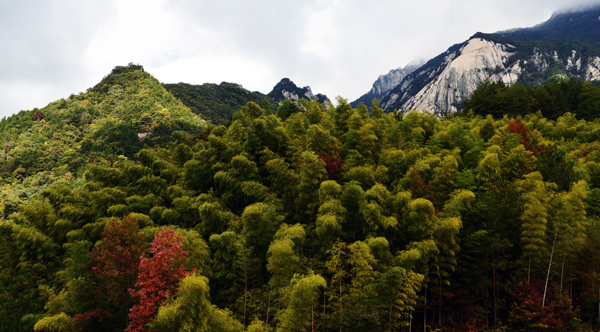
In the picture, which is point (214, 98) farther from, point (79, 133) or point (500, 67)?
point (500, 67)

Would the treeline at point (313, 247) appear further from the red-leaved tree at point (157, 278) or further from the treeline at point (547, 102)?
the treeline at point (547, 102)

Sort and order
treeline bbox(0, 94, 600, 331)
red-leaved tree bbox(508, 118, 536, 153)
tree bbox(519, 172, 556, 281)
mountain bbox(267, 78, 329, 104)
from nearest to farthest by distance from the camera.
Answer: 1. treeline bbox(0, 94, 600, 331)
2. tree bbox(519, 172, 556, 281)
3. red-leaved tree bbox(508, 118, 536, 153)
4. mountain bbox(267, 78, 329, 104)

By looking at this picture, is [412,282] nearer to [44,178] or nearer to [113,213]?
[113,213]

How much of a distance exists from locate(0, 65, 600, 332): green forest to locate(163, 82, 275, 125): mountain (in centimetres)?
5041

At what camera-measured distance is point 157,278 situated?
10391 mm

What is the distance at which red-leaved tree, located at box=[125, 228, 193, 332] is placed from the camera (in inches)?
407

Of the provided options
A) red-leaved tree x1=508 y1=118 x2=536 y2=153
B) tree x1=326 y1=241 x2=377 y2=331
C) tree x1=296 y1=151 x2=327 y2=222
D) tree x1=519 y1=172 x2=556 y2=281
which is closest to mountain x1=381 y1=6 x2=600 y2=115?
red-leaved tree x1=508 y1=118 x2=536 y2=153

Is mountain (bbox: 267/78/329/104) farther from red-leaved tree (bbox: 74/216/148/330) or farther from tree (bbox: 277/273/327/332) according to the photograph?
tree (bbox: 277/273/327/332)

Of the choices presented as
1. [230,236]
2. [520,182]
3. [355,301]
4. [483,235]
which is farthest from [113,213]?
[520,182]

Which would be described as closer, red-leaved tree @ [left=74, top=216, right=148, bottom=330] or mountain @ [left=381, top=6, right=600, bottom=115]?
red-leaved tree @ [left=74, top=216, right=148, bottom=330]

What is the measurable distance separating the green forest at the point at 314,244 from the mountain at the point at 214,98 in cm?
5041

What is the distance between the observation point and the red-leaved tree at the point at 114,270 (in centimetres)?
1194

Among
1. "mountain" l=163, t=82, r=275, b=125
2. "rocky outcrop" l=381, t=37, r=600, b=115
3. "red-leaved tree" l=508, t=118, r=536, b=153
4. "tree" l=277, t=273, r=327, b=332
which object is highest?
"rocky outcrop" l=381, t=37, r=600, b=115

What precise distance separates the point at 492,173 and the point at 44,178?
187ft
